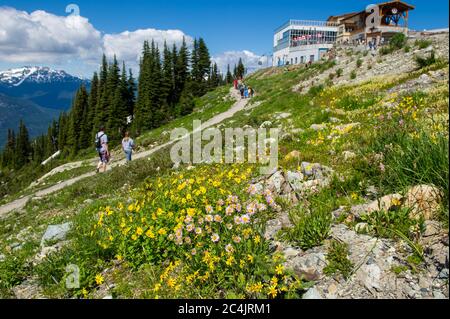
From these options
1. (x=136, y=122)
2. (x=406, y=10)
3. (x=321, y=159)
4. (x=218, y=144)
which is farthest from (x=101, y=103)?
(x=321, y=159)

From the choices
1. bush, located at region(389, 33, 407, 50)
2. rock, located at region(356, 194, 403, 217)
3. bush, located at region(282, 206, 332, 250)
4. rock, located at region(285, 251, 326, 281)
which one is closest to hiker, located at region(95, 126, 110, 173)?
bush, located at region(282, 206, 332, 250)

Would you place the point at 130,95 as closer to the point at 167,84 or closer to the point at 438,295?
the point at 167,84

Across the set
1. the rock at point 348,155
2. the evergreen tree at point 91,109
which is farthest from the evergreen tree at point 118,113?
the rock at point 348,155

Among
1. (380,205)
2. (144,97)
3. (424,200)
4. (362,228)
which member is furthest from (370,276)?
(144,97)

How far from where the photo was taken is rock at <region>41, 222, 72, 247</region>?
7973mm

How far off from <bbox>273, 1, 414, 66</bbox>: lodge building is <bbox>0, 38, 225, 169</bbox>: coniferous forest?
1921 cm

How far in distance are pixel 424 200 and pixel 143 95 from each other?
7762cm

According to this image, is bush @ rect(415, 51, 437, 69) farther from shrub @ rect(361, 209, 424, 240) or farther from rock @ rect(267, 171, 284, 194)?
shrub @ rect(361, 209, 424, 240)

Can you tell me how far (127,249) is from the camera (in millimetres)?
5160

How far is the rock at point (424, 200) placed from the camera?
4176 mm

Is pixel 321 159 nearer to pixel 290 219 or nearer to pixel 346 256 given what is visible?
pixel 290 219

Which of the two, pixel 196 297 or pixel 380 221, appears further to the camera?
pixel 380 221

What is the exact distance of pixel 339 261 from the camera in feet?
13.0
